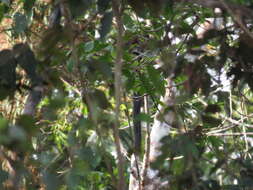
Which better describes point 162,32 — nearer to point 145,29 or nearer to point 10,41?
point 145,29

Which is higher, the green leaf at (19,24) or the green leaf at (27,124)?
the green leaf at (19,24)

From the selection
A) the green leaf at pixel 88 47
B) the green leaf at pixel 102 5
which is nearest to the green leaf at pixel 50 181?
the green leaf at pixel 102 5

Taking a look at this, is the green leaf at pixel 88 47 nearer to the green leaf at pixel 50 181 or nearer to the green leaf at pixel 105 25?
the green leaf at pixel 105 25

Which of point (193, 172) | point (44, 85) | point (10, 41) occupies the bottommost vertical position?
point (193, 172)

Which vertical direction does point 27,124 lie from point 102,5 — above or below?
below

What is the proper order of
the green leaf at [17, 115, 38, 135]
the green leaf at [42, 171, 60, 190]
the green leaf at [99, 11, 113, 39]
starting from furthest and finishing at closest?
the green leaf at [99, 11, 113, 39] < the green leaf at [42, 171, 60, 190] < the green leaf at [17, 115, 38, 135]

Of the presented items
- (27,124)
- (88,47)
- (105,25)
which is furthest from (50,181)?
(88,47)

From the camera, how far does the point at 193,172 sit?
78 centimetres

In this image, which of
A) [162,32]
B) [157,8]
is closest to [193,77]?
[157,8]

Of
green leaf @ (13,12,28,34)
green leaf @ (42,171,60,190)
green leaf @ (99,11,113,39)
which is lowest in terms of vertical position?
green leaf @ (42,171,60,190)

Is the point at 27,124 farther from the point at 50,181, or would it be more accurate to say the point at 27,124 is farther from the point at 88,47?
the point at 88,47

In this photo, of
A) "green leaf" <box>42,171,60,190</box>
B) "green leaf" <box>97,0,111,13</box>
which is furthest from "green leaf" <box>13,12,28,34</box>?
"green leaf" <box>42,171,60,190</box>

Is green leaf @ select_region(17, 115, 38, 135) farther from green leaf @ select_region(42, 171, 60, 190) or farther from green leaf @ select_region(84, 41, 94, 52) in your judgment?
green leaf @ select_region(84, 41, 94, 52)

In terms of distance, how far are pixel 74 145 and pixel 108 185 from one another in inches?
52.9
